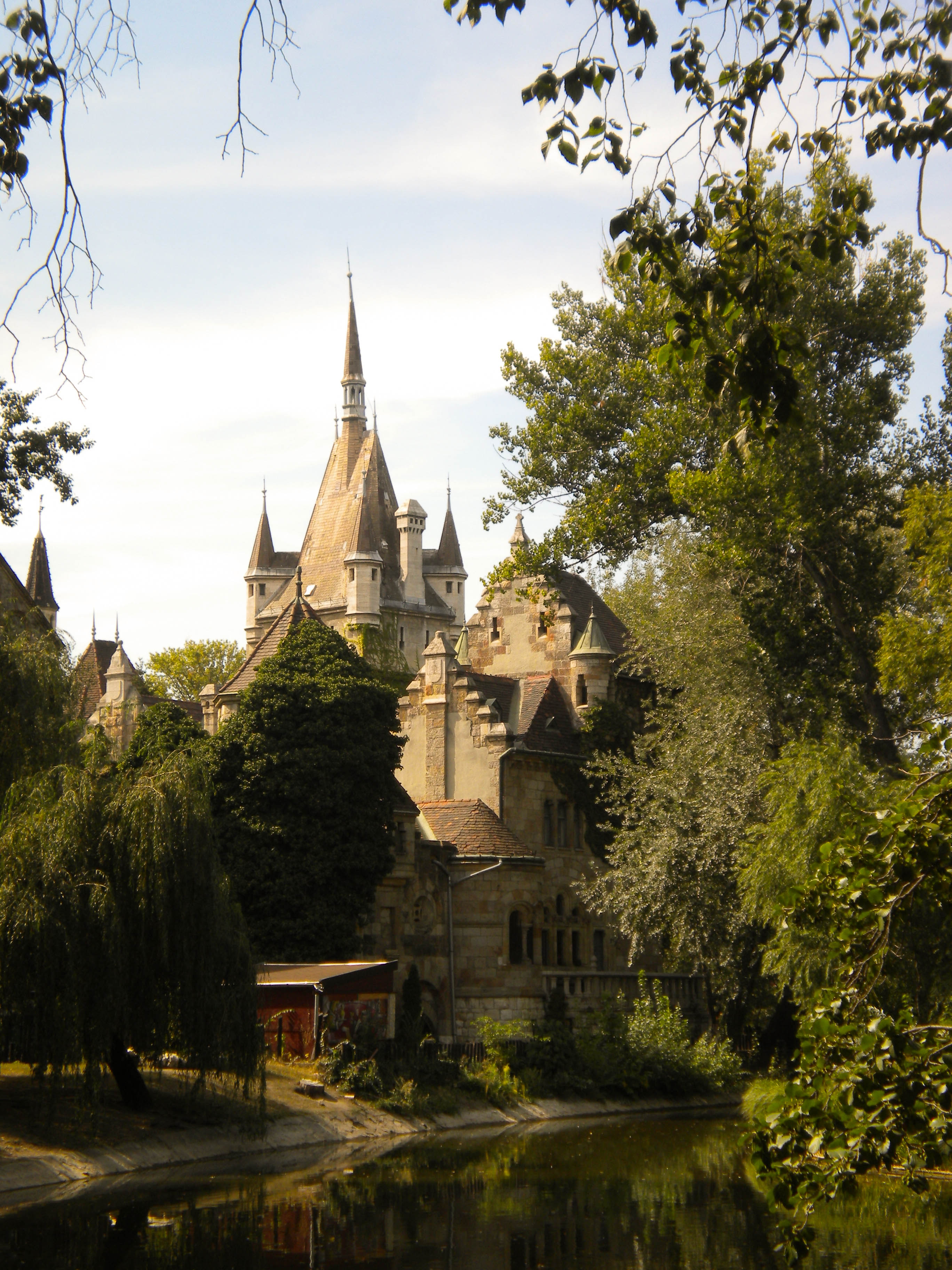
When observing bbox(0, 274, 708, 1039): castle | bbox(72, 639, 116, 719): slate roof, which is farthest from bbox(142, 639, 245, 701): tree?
bbox(0, 274, 708, 1039): castle

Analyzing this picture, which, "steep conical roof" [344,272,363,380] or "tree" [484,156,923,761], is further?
"steep conical roof" [344,272,363,380]

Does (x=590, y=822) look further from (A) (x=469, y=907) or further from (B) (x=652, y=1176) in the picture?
(B) (x=652, y=1176)

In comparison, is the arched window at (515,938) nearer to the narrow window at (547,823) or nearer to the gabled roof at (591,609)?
the narrow window at (547,823)

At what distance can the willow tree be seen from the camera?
74.1 ft

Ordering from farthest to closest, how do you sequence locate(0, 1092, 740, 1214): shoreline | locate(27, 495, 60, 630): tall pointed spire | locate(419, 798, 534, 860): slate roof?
1. locate(27, 495, 60, 630): tall pointed spire
2. locate(419, 798, 534, 860): slate roof
3. locate(0, 1092, 740, 1214): shoreline

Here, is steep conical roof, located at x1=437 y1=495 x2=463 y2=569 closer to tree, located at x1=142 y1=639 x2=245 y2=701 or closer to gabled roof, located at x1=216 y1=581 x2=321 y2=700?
tree, located at x1=142 y1=639 x2=245 y2=701

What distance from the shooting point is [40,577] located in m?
82.3

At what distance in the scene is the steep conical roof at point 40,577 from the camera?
80.8 metres

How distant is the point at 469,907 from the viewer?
4044cm

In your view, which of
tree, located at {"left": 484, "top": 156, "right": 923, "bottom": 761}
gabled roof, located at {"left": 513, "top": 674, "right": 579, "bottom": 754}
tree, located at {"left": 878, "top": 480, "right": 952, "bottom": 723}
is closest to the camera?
tree, located at {"left": 878, "top": 480, "right": 952, "bottom": 723}

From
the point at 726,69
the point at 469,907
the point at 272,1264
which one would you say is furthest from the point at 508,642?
the point at 726,69

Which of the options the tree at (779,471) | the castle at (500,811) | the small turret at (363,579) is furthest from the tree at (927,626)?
the small turret at (363,579)

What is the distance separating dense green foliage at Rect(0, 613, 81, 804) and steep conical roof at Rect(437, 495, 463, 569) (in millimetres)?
90714

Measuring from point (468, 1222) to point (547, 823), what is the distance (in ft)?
79.6
